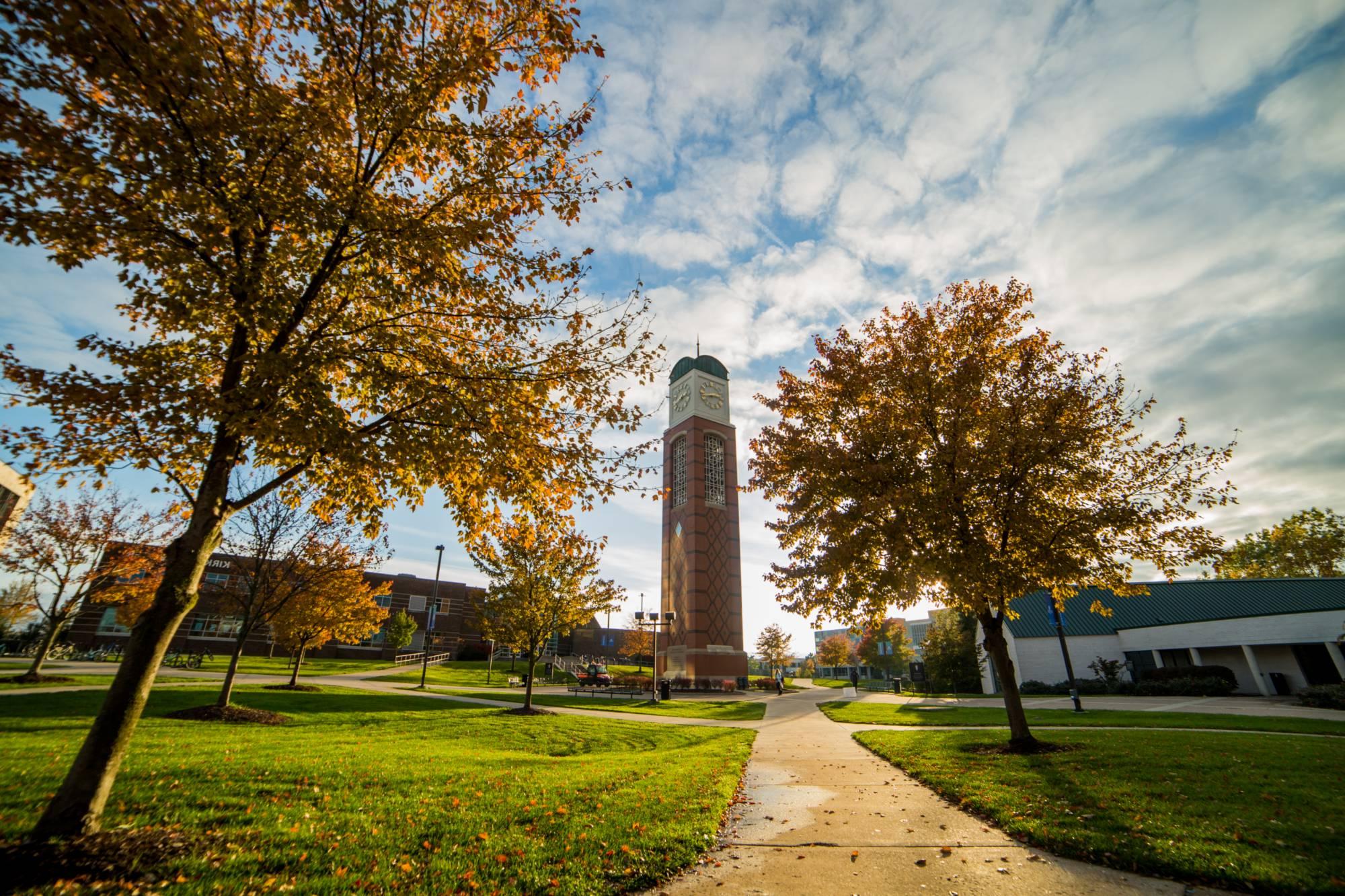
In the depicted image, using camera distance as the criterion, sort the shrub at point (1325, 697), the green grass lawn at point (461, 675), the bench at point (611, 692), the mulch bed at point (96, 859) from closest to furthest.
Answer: the mulch bed at point (96, 859) → the shrub at point (1325, 697) → the bench at point (611, 692) → the green grass lawn at point (461, 675)

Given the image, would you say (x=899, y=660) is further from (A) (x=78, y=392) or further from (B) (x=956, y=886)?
(A) (x=78, y=392)

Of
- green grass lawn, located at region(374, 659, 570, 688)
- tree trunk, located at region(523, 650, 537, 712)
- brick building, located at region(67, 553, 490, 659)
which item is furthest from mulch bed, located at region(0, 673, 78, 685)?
brick building, located at region(67, 553, 490, 659)

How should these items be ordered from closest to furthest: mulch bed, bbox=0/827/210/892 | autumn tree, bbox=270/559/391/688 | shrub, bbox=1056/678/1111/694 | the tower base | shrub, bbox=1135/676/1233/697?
mulch bed, bbox=0/827/210/892 → autumn tree, bbox=270/559/391/688 → shrub, bbox=1135/676/1233/697 → shrub, bbox=1056/678/1111/694 → the tower base

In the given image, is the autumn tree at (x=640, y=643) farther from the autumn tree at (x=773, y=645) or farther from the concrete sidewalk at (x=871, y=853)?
the concrete sidewalk at (x=871, y=853)

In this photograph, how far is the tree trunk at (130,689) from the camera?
4.50m

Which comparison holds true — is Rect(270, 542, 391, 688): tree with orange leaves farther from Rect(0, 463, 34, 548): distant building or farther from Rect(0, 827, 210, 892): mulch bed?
Rect(0, 827, 210, 892): mulch bed

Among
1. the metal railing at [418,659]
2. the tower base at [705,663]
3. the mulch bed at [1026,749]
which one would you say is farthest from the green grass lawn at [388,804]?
the metal railing at [418,659]

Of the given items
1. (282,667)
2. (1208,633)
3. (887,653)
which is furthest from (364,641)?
(1208,633)

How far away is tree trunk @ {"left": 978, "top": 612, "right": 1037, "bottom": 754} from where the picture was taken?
1144cm

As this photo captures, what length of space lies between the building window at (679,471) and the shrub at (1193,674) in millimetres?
34751

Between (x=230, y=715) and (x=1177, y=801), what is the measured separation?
64.0 feet

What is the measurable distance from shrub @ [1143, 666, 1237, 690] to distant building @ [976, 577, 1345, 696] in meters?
1.08

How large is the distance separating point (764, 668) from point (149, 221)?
129227mm

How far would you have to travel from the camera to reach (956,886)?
15.3ft
